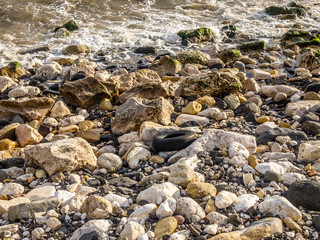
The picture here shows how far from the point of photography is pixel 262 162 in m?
3.91

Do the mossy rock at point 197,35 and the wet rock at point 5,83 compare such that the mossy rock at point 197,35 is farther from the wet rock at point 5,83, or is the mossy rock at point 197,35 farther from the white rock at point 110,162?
the white rock at point 110,162

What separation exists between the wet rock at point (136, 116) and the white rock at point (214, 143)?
93 cm

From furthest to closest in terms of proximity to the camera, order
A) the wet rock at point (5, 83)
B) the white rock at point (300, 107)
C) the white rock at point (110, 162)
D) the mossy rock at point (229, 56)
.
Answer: the mossy rock at point (229, 56) → the wet rock at point (5, 83) → the white rock at point (300, 107) → the white rock at point (110, 162)

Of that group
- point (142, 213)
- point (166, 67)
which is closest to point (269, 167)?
point (142, 213)

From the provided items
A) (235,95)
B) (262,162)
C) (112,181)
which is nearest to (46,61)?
(235,95)

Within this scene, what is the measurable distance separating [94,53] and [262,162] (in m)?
6.31

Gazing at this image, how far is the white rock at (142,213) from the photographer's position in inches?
115

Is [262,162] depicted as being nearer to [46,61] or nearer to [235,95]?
[235,95]

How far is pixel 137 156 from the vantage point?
415 cm

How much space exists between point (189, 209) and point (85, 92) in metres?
3.53

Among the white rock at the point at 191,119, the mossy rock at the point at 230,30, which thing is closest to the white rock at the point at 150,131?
the white rock at the point at 191,119

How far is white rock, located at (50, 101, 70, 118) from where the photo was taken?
562cm

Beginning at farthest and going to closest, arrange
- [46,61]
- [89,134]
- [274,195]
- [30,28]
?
[30,28], [46,61], [89,134], [274,195]

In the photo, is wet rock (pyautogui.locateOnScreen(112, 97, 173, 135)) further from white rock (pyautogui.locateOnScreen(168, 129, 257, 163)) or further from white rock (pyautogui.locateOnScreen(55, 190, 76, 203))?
white rock (pyautogui.locateOnScreen(55, 190, 76, 203))
